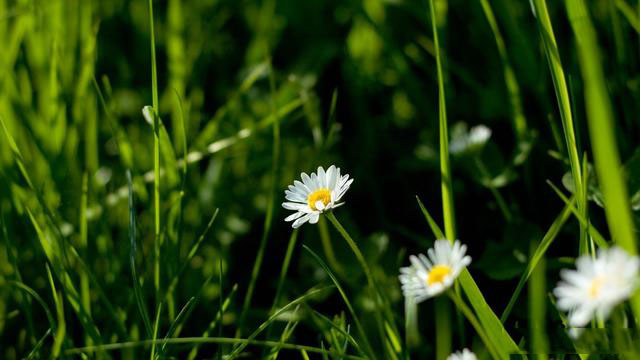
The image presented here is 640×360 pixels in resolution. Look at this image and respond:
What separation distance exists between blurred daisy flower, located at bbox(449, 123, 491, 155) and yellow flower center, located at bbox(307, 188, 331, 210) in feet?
1.50

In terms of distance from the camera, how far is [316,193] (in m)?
0.88

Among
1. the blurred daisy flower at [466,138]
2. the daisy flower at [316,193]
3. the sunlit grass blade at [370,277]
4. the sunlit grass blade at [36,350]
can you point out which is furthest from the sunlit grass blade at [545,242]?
the sunlit grass blade at [36,350]

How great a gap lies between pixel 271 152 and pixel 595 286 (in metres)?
0.96

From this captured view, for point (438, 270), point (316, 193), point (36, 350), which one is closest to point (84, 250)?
point (36, 350)

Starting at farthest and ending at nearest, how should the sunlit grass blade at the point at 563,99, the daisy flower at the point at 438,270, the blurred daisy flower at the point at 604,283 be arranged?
1. the sunlit grass blade at the point at 563,99
2. the daisy flower at the point at 438,270
3. the blurred daisy flower at the point at 604,283

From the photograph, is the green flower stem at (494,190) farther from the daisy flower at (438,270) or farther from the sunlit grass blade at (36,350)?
the sunlit grass blade at (36,350)

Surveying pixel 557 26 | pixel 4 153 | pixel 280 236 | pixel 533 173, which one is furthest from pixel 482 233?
pixel 4 153

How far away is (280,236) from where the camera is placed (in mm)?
1362

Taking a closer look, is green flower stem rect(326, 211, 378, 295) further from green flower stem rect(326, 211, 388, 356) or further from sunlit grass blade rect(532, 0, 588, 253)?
sunlit grass blade rect(532, 0, 588, 253)

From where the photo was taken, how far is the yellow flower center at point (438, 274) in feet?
2.33

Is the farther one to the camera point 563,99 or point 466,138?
point 466,138

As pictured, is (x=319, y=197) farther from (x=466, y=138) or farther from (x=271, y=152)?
(x=271, y=152)

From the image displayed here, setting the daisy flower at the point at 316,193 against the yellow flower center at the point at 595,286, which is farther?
the daisy flower at the point at 316,193

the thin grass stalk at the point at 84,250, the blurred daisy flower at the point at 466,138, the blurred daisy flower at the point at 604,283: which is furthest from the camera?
the blurred daisy flower at the point at 466,138
